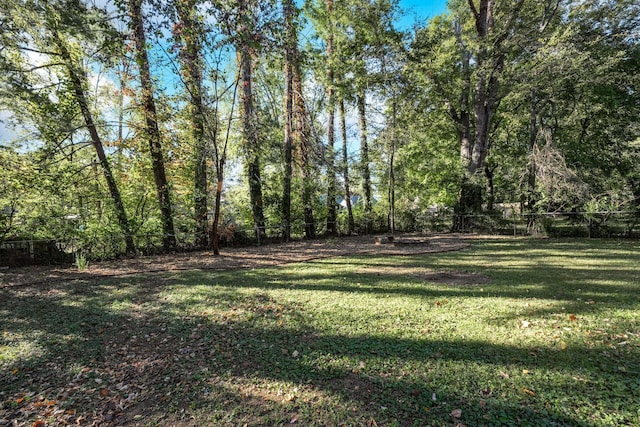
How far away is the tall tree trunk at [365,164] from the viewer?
1518 cm

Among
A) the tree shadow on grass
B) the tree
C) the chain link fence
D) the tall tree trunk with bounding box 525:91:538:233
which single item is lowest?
the tree shadow on grass

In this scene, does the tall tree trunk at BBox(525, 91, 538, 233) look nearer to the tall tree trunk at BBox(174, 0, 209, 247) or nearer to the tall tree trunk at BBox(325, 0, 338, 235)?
the tall tree trunk at BBox(325, 0, 338, 235)

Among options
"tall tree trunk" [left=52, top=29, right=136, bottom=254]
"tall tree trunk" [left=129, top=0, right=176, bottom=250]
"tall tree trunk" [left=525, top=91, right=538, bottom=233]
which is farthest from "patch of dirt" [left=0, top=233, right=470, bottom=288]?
"tall tree trunk" [left=525, top=91, right=538, bottom=233]

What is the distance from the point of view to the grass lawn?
2160mm

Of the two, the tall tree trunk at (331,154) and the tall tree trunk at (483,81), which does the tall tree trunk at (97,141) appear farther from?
the tall tree trunk at (483,81)

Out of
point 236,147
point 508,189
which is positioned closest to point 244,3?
point 236,147

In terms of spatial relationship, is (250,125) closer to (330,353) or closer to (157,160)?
(157,160)

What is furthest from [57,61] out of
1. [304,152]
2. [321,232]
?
[321,232]

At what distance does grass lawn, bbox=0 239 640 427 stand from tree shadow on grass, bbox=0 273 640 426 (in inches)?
0.5

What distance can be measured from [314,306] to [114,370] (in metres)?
2.46

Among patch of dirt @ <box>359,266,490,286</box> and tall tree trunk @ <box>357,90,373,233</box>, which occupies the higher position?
tall tree trunk @ <box>357,90,373,233</box>

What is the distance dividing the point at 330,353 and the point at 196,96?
8.08 meters

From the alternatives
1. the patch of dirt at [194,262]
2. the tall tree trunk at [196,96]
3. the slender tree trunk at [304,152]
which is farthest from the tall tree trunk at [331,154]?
the tall tree trunk at [196,96]

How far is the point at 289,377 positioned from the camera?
8.51ft
